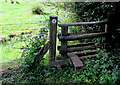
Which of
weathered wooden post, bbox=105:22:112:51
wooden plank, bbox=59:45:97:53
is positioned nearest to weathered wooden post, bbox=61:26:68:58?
wooden plank, bbox=59:45:97:53

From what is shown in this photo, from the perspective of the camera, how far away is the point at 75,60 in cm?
406

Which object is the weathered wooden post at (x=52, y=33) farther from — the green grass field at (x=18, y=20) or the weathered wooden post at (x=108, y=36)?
the weathered wooden post at (x=108, y=36)

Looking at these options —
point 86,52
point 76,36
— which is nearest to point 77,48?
point 86,52

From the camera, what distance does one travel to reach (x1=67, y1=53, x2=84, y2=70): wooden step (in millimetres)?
3816

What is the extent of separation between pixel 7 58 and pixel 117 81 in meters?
3.88

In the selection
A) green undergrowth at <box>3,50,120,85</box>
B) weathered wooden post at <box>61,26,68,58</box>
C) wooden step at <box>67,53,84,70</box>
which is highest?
weathered wooden post at <box>61,26,68,58</box>

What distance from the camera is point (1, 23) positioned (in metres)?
8.74

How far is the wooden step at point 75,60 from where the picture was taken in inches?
150

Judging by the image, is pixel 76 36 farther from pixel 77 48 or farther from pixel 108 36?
pixel 108 36

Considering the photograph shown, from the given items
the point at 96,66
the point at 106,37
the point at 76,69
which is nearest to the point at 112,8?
the point at 106,37

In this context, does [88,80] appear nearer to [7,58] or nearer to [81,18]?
[7,58]

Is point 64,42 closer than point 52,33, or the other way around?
point 52,33

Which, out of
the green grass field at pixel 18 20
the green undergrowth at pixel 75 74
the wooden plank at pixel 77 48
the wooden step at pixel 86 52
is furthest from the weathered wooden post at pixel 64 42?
the green grass field at pixel 18 20

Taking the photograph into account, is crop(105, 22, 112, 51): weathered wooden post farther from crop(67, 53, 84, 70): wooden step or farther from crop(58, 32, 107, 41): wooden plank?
crop(67, 53, 84, 70): wooden step
